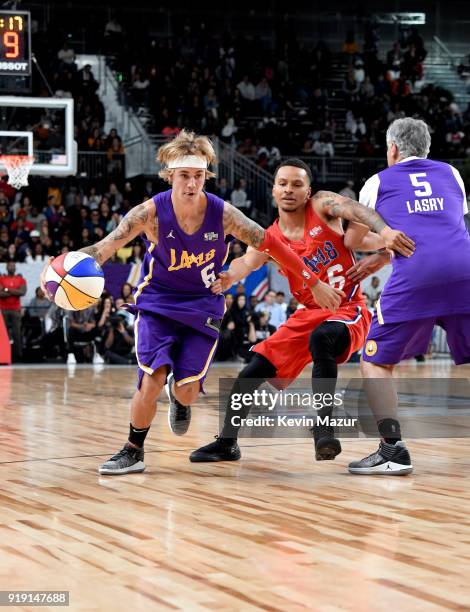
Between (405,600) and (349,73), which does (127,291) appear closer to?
(349,73)

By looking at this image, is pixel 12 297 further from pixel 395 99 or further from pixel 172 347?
pixel 395 99

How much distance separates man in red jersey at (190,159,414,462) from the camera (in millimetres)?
6383

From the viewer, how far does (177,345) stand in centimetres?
626

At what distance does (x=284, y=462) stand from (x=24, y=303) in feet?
42.5

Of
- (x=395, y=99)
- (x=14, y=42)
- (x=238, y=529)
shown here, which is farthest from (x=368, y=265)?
(x=395, y=99)

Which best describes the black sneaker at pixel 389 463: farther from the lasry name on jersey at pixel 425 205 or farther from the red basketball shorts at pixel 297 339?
the lasry name on jersey at pixel 425 205

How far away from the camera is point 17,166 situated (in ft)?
54.7

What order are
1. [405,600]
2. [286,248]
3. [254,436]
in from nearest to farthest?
[405,600] → [286,248] → [254,436]

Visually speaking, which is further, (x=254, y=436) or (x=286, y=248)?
(x=254, y=436)

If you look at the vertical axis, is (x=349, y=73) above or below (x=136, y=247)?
above

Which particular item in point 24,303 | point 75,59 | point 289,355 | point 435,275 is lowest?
point 24,303

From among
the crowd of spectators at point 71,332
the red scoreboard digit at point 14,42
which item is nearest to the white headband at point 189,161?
the red scoreboard digit at point 14,42

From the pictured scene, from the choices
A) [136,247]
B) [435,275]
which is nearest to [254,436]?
[435,275]

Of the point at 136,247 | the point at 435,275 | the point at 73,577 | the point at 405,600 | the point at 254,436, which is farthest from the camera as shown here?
the point at 136,247
